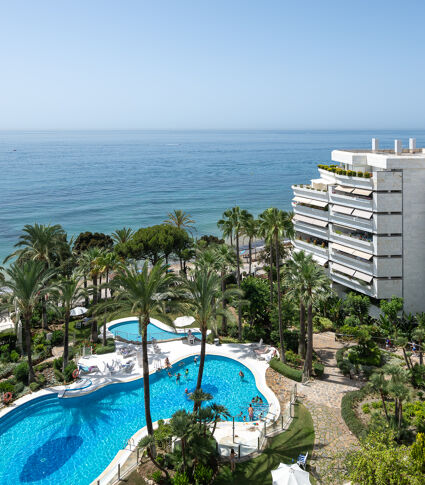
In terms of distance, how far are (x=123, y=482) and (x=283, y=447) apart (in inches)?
343

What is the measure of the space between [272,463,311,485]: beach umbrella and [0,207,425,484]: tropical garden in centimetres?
239

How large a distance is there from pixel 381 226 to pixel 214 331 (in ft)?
62.2

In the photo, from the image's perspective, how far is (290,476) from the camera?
707 inches

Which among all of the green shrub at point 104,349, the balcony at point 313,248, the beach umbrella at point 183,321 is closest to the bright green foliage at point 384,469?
the green shrub at point 104,349

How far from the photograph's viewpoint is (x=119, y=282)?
21.0 metres

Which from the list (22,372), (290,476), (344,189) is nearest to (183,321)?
(22,372)

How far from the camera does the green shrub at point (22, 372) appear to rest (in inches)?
1187

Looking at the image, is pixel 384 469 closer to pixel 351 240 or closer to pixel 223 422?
pixel 223 422

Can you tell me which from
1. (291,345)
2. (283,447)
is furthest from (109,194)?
(283,447)

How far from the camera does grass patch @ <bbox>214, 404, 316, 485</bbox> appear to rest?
20234 millimetres

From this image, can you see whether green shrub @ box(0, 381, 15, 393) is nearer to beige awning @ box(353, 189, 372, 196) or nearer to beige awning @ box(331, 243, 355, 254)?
beige awning @ box(331, 243, 355, 254)


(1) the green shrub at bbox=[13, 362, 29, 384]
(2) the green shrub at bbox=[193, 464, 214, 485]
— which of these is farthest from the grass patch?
(1) the green shrub at bbox=[13, 362, 29, 384]

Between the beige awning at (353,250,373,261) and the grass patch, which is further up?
the beige awning at (353,250,373,261)

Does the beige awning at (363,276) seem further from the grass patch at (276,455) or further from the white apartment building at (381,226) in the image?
the grass patch at (276,455)
